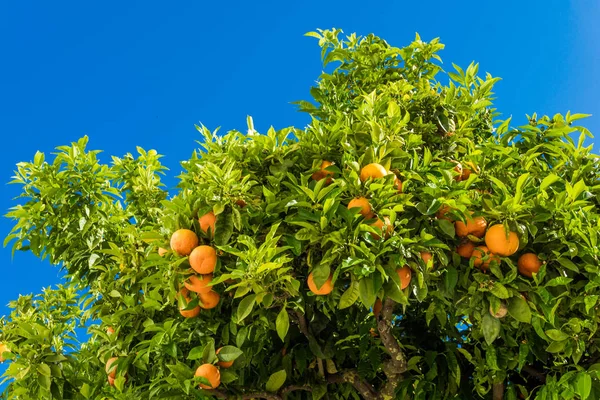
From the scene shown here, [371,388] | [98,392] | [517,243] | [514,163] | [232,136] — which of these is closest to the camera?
[517,243]

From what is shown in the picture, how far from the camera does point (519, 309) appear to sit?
101 inches

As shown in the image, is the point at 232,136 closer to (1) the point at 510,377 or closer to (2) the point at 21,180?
(2) the point at 21,180

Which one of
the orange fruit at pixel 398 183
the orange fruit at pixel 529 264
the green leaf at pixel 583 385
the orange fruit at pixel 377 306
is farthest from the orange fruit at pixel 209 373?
the green leaf at pixel 583 385

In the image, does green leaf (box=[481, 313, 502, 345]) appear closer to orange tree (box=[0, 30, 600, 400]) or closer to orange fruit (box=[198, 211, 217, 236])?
orange tree (box=[0, 30, 600, 400])

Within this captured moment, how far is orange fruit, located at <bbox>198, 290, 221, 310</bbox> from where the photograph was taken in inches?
108

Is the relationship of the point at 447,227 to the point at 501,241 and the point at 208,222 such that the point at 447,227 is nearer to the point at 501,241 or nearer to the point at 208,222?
the point at 501,241

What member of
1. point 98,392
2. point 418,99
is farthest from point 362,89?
point 98,392

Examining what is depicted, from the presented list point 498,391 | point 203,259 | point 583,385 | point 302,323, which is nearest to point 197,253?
point 203,259

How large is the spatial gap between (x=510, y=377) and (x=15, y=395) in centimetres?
264

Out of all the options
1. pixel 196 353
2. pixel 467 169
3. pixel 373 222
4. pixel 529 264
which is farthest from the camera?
pixel 467 169

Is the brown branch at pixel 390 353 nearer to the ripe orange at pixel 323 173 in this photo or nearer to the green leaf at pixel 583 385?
the ripe orange at pixel 323 173

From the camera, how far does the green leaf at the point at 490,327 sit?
254 centimetres

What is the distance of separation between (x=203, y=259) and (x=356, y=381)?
128 cm

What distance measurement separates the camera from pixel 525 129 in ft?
11.3
